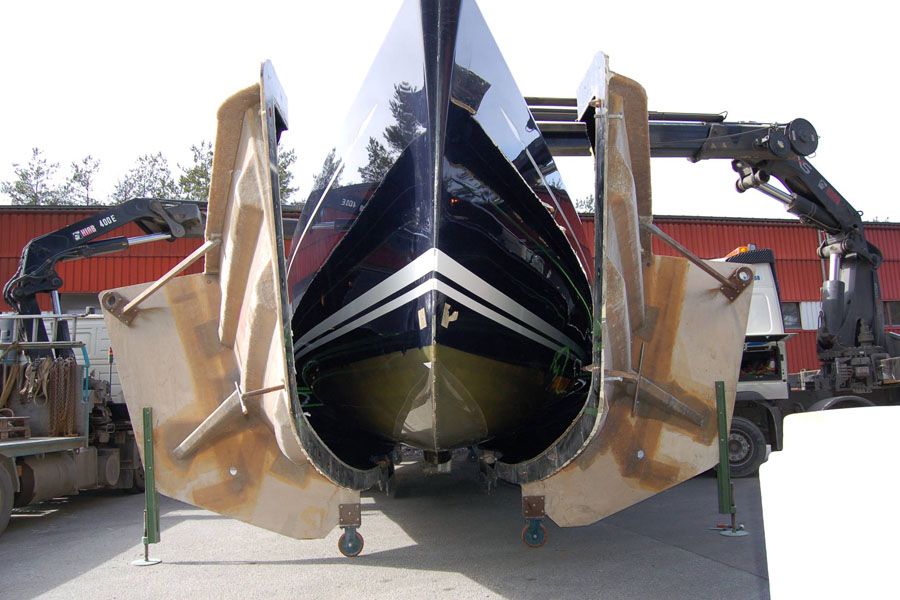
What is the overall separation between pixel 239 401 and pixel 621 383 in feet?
7.17

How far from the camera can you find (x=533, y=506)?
Answer: 162 inches

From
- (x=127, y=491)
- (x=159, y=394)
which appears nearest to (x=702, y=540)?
(x=159, y=394)

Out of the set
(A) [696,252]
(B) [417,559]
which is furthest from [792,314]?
(B) [417,559]

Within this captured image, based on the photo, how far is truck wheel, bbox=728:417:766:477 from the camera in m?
9.23

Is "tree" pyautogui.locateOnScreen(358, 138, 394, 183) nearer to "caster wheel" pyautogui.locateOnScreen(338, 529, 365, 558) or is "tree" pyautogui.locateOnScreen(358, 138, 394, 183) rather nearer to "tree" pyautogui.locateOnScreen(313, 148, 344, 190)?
"tree" pyautogui.locateOnScreen(313, 148, 344, 190)

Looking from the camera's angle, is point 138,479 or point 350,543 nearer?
point 350,543

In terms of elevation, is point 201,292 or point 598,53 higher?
point 598,53

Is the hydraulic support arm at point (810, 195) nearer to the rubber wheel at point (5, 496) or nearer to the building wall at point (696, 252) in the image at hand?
the building wall at point (696, 252)

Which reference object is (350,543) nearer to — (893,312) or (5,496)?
(5,496)

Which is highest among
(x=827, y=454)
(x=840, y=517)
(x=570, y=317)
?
(x=570, y=317)

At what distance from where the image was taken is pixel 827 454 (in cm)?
149

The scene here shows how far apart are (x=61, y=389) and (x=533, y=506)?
606 centimetres

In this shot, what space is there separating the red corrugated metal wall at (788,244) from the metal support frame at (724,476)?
1411 centimetres

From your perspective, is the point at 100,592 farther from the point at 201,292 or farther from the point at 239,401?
the point at 201,292
